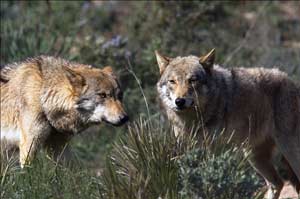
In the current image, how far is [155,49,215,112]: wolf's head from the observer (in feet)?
30.8

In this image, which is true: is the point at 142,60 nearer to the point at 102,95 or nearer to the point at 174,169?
the point at 102,95

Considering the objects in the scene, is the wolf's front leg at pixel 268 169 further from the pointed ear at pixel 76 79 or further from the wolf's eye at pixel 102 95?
the pointed ear at pixel 76 79

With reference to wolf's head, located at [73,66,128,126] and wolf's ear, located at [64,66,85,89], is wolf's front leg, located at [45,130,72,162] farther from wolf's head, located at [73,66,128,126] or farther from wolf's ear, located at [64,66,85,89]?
wolf's ear, located at [64,66,85,89]

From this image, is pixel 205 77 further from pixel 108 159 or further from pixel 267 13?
pixel 267 13

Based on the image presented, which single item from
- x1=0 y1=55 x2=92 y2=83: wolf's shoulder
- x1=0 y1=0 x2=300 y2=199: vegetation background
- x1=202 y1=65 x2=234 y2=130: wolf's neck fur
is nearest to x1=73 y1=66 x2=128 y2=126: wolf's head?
x1=0 y1=0 x2=300 y2=199: vegetation background

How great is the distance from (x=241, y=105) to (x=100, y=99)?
1.62 m

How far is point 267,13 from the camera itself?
833 inches

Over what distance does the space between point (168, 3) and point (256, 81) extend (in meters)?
7.33

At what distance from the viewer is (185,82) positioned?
955cm

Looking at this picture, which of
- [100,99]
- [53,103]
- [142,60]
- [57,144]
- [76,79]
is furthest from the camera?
[142,60]

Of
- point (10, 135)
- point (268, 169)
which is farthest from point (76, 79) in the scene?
point (268, 169)

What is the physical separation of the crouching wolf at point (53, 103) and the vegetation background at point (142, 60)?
311 mm

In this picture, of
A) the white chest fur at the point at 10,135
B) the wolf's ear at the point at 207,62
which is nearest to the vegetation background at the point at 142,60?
the white chest fur at the point at 10,135

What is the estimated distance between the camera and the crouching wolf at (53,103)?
365 inches
